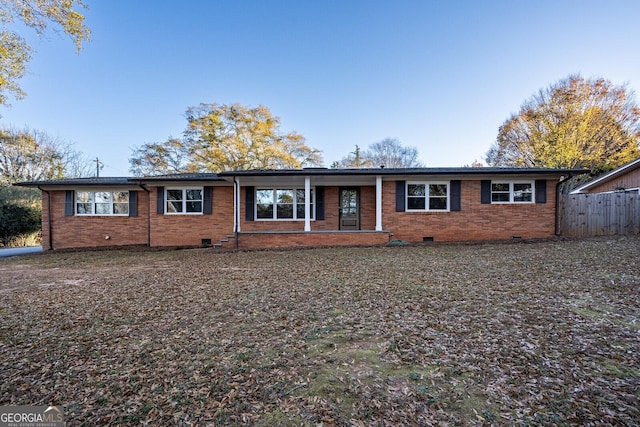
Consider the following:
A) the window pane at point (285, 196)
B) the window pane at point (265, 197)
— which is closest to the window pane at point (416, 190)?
the window pane at point (285, 196)

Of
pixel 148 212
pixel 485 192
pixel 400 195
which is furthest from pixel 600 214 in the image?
pixel 148 212

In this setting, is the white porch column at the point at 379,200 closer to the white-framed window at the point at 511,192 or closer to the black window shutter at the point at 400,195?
the black window shutter at the point at 400,195

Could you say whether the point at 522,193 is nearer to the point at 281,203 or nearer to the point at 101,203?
the point at 281,203

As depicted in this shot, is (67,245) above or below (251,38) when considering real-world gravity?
below

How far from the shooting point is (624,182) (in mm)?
14773

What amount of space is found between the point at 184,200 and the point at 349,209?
715cm

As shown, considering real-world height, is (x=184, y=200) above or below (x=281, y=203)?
above

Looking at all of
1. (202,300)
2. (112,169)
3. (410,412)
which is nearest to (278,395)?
(410,412)

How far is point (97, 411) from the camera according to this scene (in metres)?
2.04

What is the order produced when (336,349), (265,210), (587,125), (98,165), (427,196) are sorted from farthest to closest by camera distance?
(98,165)
(587,125)
(265,210)
(427,196)
(336,349)

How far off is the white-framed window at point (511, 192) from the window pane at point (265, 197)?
9093mm

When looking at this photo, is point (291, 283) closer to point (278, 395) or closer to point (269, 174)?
point (278, 395)

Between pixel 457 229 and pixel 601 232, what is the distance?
5.61 m

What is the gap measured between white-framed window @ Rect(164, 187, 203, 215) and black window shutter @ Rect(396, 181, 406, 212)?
27.1 ft
